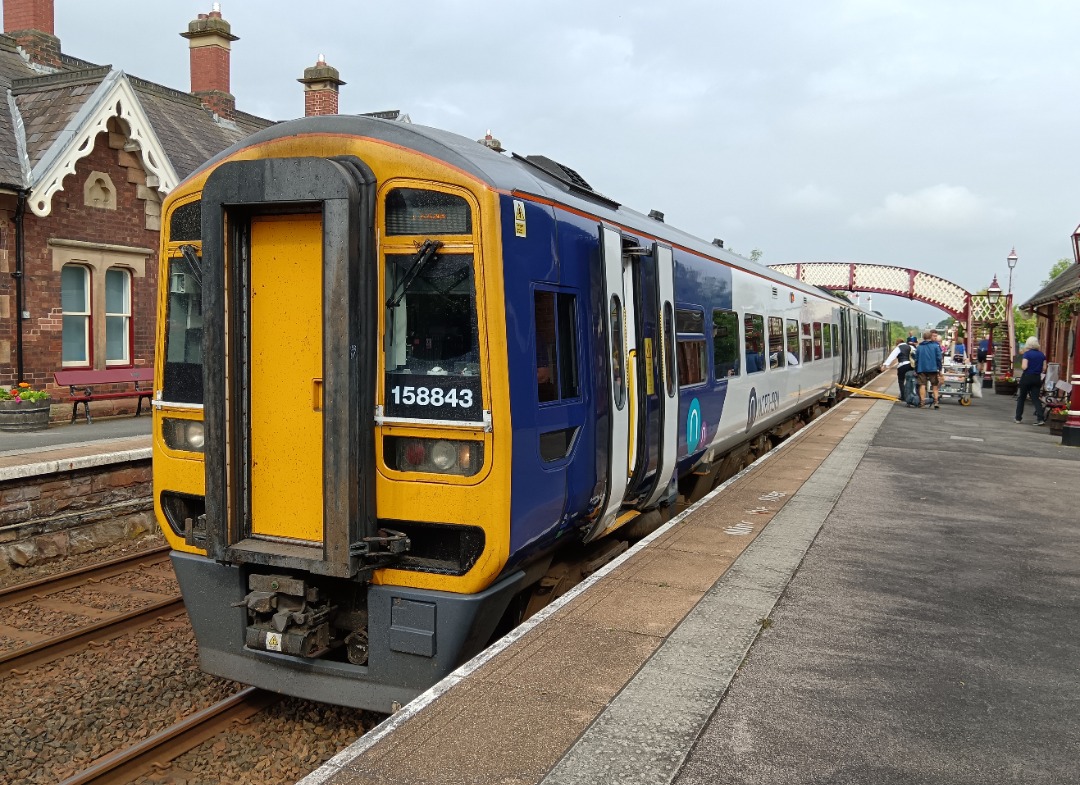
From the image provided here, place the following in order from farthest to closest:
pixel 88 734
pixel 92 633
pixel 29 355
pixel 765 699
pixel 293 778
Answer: pixel 29 355, pixel 92 633, pixel 88 734, pixel 293 778, pixel 765 699

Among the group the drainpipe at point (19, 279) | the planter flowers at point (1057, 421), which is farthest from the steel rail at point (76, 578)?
the planter flowers at point (1057, 421)

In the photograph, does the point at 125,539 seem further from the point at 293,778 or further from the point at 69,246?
the point at 69,246

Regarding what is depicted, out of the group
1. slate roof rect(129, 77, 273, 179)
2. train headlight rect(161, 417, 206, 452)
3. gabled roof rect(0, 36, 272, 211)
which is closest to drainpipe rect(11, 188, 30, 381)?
gabled roof rect(0, 36, 272, 211)

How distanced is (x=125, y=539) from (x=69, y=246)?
302 inches

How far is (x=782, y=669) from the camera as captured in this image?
13.9ft

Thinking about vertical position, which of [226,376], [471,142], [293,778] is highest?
[471,142]

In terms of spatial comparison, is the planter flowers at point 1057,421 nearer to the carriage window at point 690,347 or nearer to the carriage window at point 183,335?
the carriage window at point 690,347

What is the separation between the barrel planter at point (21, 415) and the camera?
12289 millimetres

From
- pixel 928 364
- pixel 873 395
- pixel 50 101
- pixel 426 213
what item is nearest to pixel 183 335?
pixel 426 213

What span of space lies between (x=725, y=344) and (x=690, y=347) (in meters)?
1.52

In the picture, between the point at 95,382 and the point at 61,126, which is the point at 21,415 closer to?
the point at 95,382

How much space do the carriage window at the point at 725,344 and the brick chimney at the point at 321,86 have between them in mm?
16005

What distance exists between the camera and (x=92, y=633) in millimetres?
6270

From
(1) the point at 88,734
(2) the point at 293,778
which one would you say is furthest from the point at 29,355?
(2) the point at 293,778
